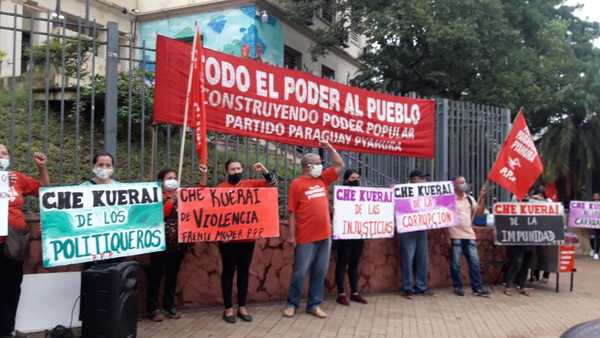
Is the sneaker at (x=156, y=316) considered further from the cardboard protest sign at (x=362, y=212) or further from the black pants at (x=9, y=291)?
the cardboard protest sign at (x=362, y=212)

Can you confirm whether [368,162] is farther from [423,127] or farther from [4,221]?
[4,221]

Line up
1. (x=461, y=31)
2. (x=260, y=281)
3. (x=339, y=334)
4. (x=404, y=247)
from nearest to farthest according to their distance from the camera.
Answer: (x=339, y=334) < (x=260, y=281) < (x=404, y=247) < (x=461, y=31)

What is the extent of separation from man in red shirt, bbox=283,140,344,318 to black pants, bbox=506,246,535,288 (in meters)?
3.69

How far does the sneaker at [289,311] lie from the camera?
251 inches

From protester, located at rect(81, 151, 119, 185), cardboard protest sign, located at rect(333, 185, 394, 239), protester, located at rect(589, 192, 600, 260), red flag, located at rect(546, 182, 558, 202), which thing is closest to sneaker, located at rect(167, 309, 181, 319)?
protester, located at rect(81, 151, 119, 185)

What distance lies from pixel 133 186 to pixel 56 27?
2.41 m

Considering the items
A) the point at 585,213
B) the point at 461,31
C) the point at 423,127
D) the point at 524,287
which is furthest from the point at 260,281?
the point at 585,213

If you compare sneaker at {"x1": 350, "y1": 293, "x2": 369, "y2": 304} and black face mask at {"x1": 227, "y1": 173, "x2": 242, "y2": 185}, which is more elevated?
black face mask at {"x1": 227, "y1": 173, "x2": 242, "y2": 185}

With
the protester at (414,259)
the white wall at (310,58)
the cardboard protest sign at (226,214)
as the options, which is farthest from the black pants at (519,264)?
the white wall at (310,58)

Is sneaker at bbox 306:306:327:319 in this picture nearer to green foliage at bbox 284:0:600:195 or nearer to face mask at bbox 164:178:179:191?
face mask at bbox 164:178:179:191

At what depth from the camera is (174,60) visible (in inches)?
244

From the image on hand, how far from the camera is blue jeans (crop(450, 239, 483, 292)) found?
26.6 feet

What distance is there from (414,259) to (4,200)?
5528 mm

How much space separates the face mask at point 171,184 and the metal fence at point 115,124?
0.63 metres
